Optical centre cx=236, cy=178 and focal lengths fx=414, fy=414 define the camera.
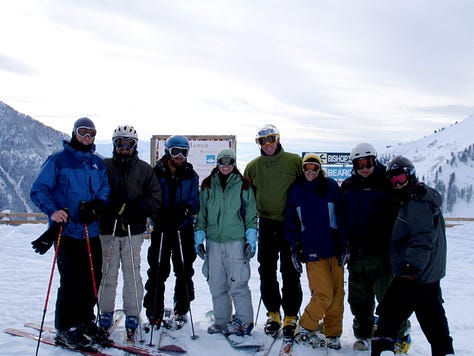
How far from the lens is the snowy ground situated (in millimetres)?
4492

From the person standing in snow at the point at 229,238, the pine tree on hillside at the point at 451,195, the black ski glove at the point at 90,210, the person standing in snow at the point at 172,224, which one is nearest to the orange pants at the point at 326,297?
the person standing in snow at the point at 229,238

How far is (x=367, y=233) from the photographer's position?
441 centimetres

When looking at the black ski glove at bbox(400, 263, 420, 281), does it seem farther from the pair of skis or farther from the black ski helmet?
the pair of skis

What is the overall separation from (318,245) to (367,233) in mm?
535

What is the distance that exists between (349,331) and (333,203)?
180 cm

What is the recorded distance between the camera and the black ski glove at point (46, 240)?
3.99m

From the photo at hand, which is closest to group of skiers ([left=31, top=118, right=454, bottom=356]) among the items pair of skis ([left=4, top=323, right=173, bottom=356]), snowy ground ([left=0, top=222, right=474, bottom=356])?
pair of skis ([left=4, top=323, right=173, bottom=356])

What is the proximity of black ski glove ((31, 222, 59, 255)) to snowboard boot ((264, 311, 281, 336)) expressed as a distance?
2.60 m

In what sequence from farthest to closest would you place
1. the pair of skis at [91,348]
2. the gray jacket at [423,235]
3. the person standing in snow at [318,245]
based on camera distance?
the person standing in snow at [318,245]
the pair of skis at [91,348]
the gray jacket at [423,235]

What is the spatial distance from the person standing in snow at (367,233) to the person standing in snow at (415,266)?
0.53 metres

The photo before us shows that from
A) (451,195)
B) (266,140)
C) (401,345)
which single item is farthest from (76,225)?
(451,195)

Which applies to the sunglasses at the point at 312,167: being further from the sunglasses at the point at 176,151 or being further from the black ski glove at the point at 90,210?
the black ski glove at the point at 90,210

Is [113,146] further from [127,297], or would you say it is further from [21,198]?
[21,198]

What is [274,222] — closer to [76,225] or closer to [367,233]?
[367,233]
